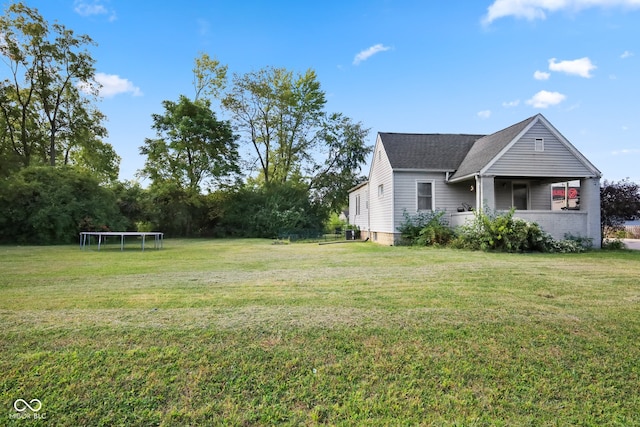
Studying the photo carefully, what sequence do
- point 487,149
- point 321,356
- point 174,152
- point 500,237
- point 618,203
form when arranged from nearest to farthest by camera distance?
1. point 321,356
2. point 500,237
3. point 618,203
4. point 487,149
5. point 174,152

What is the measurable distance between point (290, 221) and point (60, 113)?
54.8ft

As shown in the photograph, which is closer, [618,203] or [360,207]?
[618,203]

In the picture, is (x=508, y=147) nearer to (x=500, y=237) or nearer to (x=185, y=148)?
(x=500, y=237)

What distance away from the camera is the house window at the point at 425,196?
48.2 feet

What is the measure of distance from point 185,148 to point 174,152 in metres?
0.94

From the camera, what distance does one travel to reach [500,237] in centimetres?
1108

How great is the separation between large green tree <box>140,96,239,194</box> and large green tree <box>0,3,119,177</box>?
4.76 m

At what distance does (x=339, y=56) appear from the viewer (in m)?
18.6

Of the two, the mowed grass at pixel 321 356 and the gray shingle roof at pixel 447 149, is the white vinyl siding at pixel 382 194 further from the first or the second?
the mowed grass at pixel 321 356

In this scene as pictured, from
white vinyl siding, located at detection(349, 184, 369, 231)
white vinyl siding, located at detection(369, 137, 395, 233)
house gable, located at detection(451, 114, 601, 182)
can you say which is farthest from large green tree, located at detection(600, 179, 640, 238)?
white vinyl siding, located at detection(349, 184, 369, 231)

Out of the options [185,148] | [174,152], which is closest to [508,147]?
[185,148]

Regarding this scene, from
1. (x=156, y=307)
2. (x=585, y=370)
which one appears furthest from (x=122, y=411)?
(x=585, y=370)

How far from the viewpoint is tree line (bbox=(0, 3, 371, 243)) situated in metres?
17.5

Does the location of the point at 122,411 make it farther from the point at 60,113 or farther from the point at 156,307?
the point at 60,113
